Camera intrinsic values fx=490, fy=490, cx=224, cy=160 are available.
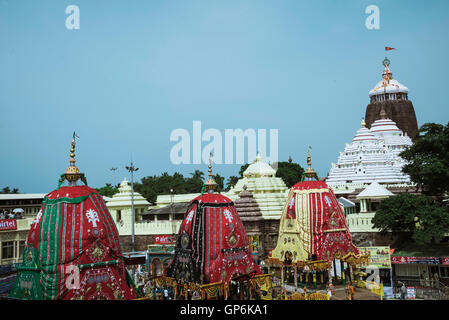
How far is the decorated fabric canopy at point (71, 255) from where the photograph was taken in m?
15.0

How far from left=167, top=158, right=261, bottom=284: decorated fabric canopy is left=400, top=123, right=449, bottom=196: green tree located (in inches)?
584

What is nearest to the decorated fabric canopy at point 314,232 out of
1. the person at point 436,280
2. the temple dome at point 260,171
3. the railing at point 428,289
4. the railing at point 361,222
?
the railing at point 428,289

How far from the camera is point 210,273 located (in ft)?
58.6

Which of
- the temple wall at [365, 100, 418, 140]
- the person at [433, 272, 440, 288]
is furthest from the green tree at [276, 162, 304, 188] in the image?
the person at [433, 272, 440, 288]

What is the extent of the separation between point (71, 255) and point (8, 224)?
14201 mm

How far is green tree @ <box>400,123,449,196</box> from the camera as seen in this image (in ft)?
93.8

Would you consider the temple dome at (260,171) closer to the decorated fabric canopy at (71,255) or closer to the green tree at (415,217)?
the green tree at (415,217)

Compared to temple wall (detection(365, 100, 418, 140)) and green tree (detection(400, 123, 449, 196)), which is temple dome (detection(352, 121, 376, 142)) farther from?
green tree (detection(400, 123, 449, 196))

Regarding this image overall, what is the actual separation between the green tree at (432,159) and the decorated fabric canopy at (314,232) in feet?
26.5

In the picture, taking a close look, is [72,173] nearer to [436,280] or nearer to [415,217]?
[436,280]

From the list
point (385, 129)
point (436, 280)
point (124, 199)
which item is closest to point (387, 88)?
point (385, 129)

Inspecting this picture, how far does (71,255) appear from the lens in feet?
49.8

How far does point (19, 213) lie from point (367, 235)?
23834 mm
